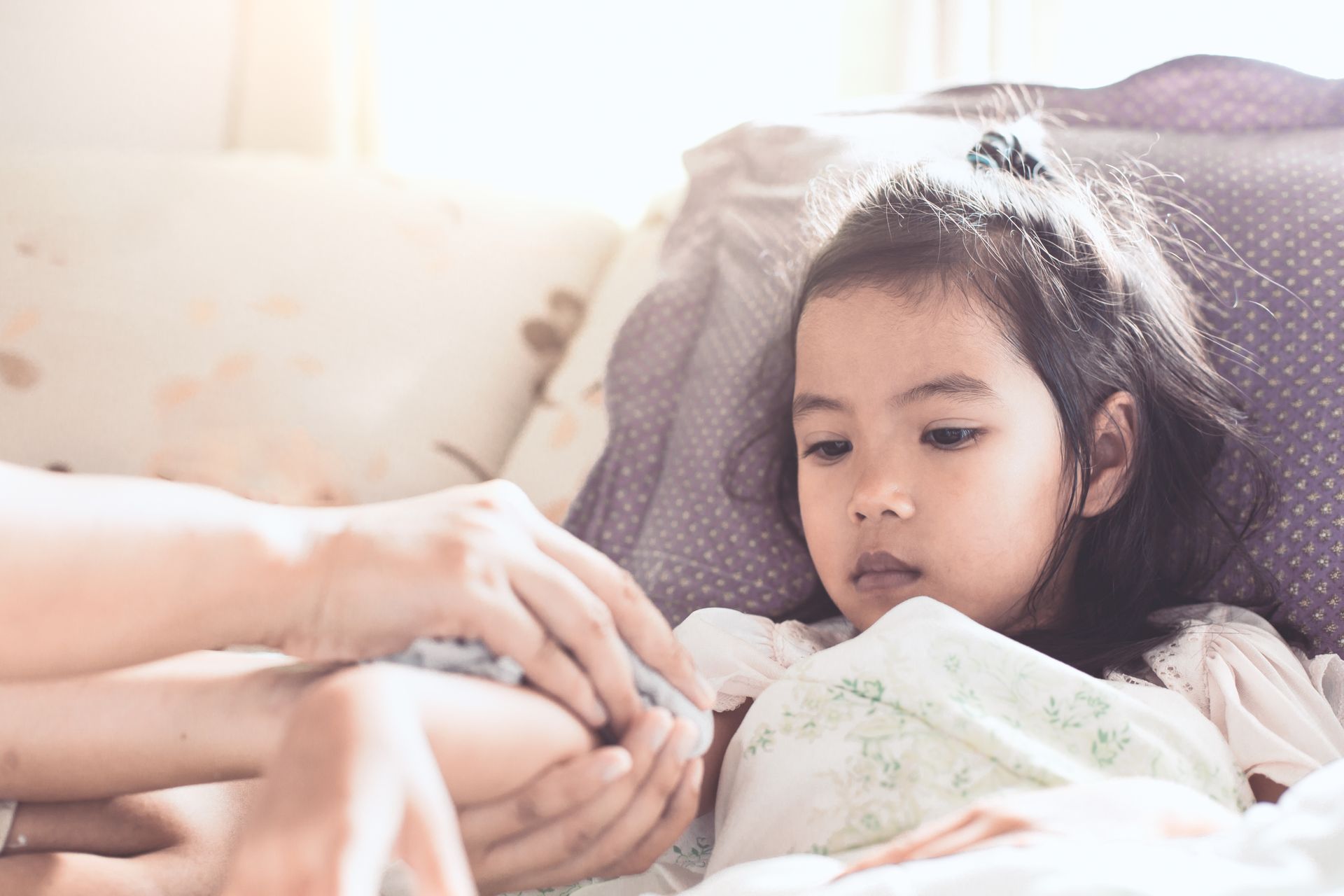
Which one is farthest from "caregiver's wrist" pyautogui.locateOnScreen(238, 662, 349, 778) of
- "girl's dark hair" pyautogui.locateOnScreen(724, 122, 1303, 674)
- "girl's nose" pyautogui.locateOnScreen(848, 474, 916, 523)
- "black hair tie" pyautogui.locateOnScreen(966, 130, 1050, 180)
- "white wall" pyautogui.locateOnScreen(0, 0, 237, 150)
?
"white wall" pyautogui.locateOnScreen(0, 0, 237, 150)

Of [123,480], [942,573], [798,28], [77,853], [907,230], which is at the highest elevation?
[798,28]

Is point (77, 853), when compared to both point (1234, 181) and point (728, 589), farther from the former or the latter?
point (1234, 181)

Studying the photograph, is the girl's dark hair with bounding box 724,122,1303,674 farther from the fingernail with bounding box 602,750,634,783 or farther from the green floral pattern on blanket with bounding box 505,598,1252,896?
the fingernail with bounding box 602,750,634,783

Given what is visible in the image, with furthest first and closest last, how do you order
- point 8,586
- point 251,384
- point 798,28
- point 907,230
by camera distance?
point 798,28
point 251,384
point 907,230
point 8,586

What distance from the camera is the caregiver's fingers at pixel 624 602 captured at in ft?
1.92

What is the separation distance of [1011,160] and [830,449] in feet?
1.08

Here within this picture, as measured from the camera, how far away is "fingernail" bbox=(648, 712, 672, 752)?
1.94ft

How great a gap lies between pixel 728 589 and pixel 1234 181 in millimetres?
590

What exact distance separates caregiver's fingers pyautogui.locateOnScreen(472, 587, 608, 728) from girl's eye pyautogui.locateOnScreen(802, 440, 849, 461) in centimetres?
45

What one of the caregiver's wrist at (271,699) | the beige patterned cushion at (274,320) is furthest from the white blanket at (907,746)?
the beige patterned cushion at (274,320)

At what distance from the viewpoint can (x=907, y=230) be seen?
999mm

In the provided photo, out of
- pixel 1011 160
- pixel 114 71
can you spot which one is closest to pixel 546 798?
pixel 1011 160

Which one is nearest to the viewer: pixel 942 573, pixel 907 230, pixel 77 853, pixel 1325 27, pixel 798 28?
pixel 77 853

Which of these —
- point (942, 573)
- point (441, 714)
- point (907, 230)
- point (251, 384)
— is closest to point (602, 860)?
point (441, 714)
